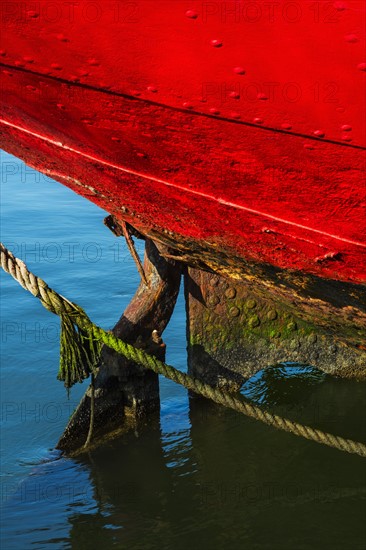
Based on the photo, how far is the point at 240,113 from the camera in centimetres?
225

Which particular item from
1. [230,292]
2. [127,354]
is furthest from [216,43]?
[230,292]

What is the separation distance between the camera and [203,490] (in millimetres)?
4367

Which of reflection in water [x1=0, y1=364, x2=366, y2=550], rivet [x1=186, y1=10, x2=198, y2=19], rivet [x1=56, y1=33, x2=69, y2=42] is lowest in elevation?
reflection in water [x1=0, y1=364, x2=366, y2=550]

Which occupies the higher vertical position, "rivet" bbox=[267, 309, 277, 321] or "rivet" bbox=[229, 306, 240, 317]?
"rivet" bbox=[229, 306, 240, 317]

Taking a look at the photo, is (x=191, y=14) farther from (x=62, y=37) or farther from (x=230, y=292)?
(x=230, y=292)

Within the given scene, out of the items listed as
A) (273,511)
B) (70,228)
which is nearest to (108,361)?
(273,511)

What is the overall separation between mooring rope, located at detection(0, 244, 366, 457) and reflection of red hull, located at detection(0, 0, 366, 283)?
536 millimetres

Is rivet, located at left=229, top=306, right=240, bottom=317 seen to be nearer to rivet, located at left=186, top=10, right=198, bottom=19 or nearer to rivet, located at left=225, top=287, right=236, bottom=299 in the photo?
rivet, located at left=225, top=287, right=236, bottom=299

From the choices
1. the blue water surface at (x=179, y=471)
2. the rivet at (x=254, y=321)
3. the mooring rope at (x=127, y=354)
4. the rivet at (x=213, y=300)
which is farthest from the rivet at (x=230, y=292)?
the mooring rope at (x=127, y=354)

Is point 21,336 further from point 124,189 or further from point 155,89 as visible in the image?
point 155,89

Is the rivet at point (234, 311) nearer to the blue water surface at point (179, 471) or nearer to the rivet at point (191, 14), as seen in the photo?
the blue water surface at point (179, 471)

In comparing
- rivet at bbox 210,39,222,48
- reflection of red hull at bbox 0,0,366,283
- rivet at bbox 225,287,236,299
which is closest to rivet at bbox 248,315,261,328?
rivet at bbox 225,287,236,299

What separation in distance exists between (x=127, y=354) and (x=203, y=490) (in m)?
1.17

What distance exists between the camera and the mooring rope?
128 inches
